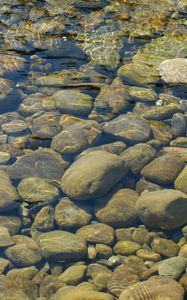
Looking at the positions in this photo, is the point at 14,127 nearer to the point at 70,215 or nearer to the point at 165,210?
the point at 70,215

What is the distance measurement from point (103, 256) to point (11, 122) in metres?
2.85

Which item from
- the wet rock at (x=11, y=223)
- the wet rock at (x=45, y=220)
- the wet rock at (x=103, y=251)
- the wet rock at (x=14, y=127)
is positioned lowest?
the wet rock at (x=103, y=251)

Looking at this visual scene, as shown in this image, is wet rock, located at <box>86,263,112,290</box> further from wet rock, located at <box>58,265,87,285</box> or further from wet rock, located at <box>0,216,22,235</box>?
wet rock, located at <box>0,216,22,235</box>

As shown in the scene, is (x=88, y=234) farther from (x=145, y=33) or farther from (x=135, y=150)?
(x=145, y=33)

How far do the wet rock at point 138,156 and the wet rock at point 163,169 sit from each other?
9 cm

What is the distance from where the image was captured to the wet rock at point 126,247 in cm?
559

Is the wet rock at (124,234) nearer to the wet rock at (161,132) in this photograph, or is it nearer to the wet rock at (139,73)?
the wet rock at (161,132)

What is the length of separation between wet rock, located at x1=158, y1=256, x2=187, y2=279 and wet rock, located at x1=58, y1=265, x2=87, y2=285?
84 cm

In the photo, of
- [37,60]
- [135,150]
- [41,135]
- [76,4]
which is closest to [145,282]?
[135,150]

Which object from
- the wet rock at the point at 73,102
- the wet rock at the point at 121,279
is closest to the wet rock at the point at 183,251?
the wet rock at the point at 121,279

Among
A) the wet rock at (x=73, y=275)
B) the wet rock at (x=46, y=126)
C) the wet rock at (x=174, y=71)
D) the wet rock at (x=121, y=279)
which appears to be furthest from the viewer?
the wet rock at (x=174, y=71)

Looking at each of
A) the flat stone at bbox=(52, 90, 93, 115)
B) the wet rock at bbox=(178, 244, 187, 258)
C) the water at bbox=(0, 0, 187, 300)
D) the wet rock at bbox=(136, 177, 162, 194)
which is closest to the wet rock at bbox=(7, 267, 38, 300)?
the water at bbox=(0, 0, 187, 300)

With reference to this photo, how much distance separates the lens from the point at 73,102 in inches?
299

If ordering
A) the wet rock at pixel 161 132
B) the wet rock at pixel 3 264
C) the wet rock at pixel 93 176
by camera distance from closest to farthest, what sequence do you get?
the wet rock at pixel 3 264 < the wet rock at pixel 93 176 < the wet rock at pixel 161 132
